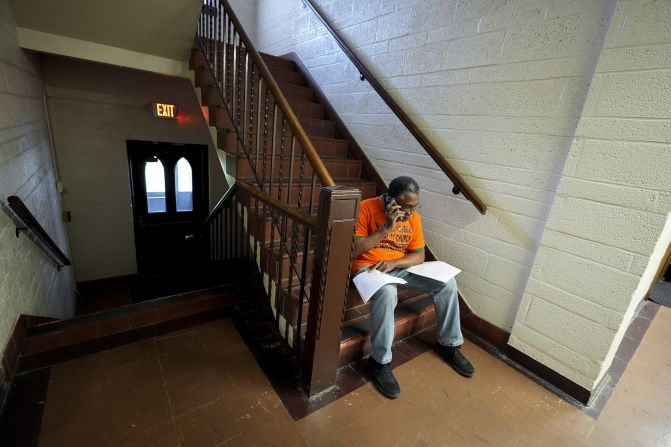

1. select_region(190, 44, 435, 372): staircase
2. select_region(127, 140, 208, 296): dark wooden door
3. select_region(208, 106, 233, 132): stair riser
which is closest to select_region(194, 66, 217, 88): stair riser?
select_region(190, 44, 435, 372): staircase

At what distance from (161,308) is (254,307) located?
60cm

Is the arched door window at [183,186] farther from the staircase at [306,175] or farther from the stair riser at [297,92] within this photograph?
the stair riser at [297,92]

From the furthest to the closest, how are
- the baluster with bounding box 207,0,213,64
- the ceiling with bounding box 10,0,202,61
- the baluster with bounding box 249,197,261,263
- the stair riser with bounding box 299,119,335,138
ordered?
the stair riser with bounding box 299,119,335,138, the baluster with bounding box 207,0,213,64, the ceiling with bounding box 10,0,202,61, the baluster with bounding box 249,197,261,263

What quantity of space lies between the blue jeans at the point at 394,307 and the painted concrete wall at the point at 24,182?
1801 mm

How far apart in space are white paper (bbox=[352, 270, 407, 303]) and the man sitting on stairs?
0.13ft

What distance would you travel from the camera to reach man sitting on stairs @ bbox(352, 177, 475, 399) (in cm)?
169

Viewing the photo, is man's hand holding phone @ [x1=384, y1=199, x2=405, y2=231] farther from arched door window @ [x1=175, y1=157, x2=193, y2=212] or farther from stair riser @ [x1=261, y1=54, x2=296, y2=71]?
arched door window @ [x1=175, y1=157, x2=193, y2=212]

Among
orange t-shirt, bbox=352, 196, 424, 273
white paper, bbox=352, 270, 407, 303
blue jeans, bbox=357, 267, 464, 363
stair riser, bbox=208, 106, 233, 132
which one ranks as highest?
stair riser, bbox=208, 106, 233, 132

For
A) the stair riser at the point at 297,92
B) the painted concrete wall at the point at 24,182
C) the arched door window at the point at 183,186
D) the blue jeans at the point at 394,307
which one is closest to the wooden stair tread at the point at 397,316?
the blue jeans at the point at 394,307

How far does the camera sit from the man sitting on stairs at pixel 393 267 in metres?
1.69

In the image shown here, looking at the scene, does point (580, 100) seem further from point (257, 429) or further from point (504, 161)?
point (257, 429)

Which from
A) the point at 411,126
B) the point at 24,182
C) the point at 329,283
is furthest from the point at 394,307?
the point at 24,182

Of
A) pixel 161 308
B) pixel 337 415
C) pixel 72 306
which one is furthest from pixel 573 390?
pixel 72 306

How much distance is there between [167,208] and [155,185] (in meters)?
0.36
